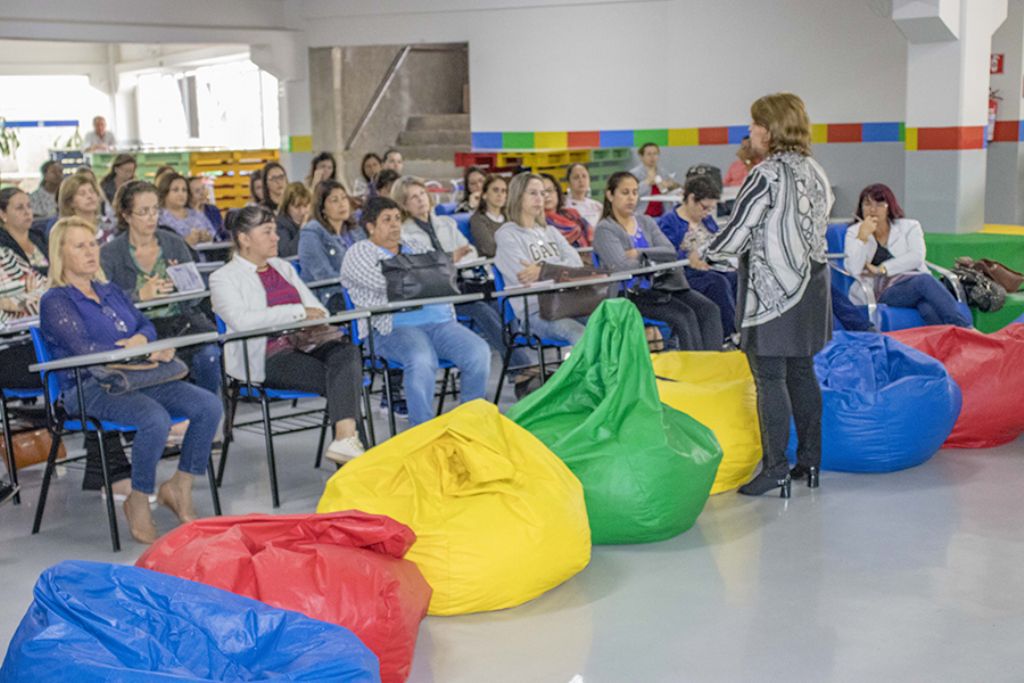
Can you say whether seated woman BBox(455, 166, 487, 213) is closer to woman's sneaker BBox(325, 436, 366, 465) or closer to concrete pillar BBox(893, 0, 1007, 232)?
concrete pillar BBox(893, 0, 1007, 232)

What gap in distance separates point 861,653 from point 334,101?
12714 mm

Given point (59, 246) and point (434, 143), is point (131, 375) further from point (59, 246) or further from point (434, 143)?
point (434, 143)

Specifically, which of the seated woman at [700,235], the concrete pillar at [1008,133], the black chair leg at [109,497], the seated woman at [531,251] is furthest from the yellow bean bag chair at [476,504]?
the concrete pillar at [1008,133]

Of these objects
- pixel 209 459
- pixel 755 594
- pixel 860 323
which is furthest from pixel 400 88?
pixel 755 594

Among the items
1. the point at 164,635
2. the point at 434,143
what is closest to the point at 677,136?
the point at 434,143

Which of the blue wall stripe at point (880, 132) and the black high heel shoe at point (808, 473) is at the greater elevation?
the blue wall stripe at point (880, 132)

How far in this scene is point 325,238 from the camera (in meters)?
6.61

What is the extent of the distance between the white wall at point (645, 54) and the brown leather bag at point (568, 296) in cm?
681

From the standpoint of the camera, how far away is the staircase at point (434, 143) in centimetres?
1538

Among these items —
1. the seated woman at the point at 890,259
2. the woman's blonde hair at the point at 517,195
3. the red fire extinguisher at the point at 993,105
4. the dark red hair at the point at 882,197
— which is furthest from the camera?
the red fire extinguisher at the point at 993,105

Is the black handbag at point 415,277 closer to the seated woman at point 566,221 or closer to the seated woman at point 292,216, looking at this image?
the seated woman at point 566,221

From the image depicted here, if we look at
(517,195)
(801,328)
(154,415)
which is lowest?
(154,415)

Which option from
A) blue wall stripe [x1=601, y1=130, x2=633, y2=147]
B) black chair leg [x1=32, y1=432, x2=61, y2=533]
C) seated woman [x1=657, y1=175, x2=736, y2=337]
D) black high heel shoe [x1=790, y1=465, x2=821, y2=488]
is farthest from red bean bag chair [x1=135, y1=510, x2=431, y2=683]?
blue wall stripe [x1=601, y1=130, x2=633, y2=147]

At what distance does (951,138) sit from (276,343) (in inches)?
215
